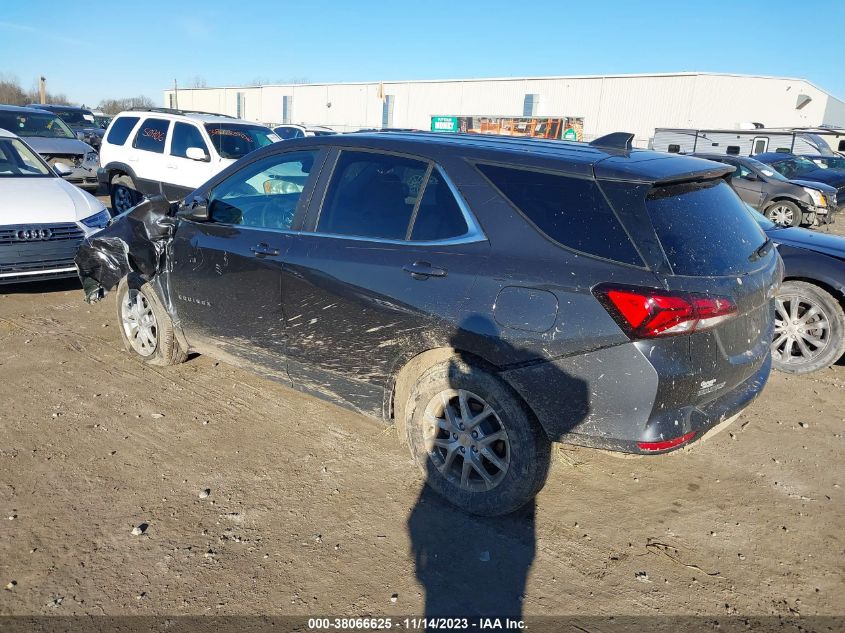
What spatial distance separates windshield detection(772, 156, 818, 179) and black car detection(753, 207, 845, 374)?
14677 mm

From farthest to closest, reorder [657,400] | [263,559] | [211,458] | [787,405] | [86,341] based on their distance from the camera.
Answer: [86,341], [787,405], [211,458], [263,559], [657,400]

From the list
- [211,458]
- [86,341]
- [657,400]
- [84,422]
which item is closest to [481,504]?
[657,400]

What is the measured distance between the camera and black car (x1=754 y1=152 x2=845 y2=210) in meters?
17.7

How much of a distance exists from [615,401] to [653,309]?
0.43 m

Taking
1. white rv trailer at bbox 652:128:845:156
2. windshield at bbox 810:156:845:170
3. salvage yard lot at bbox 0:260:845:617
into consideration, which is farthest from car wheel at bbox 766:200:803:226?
white rv trailer at bbox 652:128:845:156

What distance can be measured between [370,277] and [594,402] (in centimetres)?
129

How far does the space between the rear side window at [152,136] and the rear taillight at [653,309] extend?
10018mm

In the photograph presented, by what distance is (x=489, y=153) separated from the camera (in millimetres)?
3125

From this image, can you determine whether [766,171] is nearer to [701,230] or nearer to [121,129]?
[701,230]

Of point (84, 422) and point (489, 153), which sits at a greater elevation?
point (489, 153)

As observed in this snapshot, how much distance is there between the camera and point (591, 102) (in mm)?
42625

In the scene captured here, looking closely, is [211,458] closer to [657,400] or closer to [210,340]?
[210,340]

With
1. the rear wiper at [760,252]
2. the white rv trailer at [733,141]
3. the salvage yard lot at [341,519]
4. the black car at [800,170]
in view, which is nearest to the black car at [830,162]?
the black car at [800,170]

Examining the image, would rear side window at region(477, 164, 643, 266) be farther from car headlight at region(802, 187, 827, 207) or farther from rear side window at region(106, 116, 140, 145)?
car headlight at region(802, 187, 827, 207)
